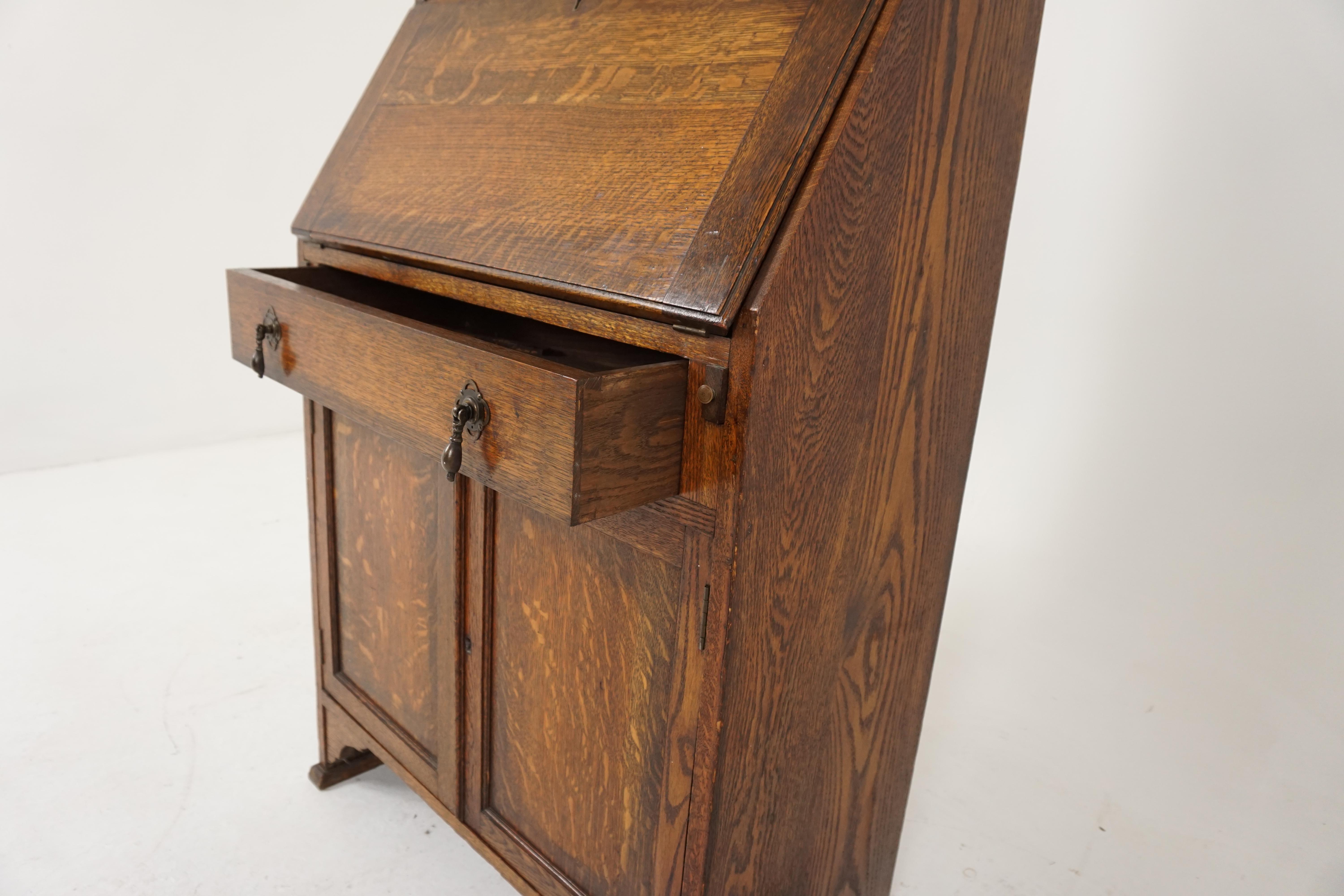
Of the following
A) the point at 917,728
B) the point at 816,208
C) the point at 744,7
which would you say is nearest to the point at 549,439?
the point at 816,208

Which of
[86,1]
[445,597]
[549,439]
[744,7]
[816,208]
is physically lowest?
[445,597]

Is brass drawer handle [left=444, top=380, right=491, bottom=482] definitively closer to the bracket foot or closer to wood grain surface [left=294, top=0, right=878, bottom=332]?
wood grain surface [left=294, top=0, right=878, bottom=332]

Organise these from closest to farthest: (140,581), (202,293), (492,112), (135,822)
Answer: (492,112) → (135,822) → (140,581) → (202,293)

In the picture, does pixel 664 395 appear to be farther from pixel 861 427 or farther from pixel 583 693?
pixel 583 693

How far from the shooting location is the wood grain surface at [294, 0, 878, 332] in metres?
1.04

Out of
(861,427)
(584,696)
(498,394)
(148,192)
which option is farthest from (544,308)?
(148,192)

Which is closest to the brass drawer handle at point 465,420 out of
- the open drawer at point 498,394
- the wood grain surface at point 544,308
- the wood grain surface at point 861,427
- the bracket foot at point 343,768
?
the open drawer at point 498,394

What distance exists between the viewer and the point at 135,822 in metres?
1.84

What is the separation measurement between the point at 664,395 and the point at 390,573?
32.7 inches

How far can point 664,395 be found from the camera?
1009 millimetres

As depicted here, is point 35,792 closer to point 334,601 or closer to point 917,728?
point 334,601

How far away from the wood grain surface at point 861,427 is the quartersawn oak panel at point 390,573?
1.79 feet

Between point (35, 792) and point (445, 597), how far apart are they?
107cm

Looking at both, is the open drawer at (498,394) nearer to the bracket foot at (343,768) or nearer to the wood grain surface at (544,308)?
the wood grain surface at (544,308)
